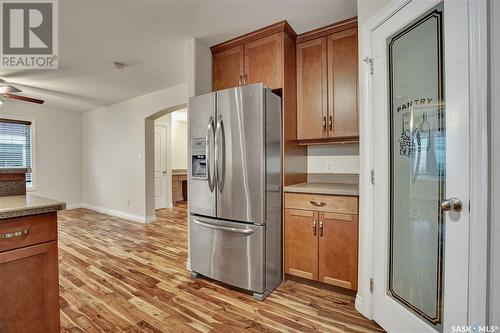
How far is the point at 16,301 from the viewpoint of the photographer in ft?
3.98

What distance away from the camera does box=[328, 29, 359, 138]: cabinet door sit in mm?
2279

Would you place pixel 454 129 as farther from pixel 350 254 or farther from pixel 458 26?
pixel 350 254

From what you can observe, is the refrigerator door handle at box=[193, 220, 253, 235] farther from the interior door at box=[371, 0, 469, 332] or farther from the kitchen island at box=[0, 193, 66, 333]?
the kitchen island at box=[0, 193, 66, 333]

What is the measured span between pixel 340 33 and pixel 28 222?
2.86m

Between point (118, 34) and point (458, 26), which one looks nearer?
point (458, 26)

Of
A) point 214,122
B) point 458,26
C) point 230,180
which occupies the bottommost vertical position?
point 230,180

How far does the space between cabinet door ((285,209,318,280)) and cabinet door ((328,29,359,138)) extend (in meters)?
0.90

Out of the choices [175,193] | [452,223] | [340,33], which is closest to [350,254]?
[452,223]

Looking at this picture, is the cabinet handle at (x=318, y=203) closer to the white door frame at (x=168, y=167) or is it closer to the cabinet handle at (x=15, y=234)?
the cabinet handle at (x=15, y=234)

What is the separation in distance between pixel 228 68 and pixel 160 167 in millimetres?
4162

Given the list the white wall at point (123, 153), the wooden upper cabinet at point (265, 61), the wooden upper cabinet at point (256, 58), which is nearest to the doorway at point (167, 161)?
the white wall at point (123, 153)

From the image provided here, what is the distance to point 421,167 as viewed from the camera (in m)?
1.44

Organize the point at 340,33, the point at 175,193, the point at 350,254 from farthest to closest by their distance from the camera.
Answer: the point at 175,193, the point at 340,33, the point at 350,254

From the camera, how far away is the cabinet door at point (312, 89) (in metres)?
2.42
